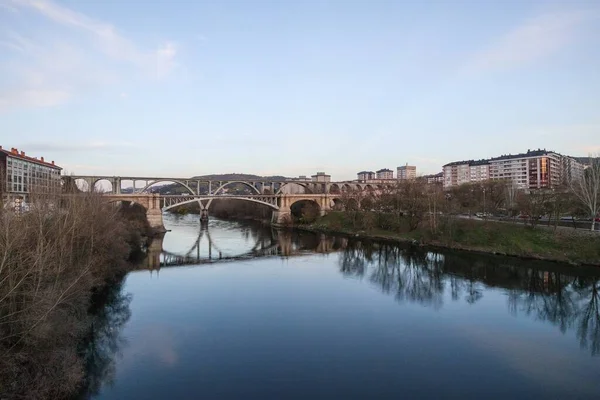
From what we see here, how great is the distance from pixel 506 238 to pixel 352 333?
62.2 feet

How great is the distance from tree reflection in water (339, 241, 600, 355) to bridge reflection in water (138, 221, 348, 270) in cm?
543

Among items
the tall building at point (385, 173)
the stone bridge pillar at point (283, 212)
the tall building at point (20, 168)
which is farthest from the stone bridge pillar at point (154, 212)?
the tall building at point (385, 173)

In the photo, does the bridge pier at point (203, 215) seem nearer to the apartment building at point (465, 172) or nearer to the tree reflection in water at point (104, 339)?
the tree reflection in water at point (104, 339)

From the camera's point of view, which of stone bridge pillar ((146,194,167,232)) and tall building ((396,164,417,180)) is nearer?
stone bridge pillar ((146,194,167,232))

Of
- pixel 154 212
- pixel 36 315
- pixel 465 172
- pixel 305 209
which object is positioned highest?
pixel 465 172

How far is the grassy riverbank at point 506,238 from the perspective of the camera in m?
23.3

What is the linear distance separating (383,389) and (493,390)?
2.47 metres

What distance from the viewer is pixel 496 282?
19906 mm

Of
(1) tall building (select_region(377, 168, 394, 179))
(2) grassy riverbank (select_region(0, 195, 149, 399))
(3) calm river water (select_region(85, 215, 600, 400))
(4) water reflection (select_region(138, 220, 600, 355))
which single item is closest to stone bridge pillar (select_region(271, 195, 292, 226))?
(4) water reflection (select_region(138, 220, 600, 355))

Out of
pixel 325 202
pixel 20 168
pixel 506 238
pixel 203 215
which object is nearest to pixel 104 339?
pixel 506 238

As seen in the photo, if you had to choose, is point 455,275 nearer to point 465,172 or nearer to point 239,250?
point 239,250

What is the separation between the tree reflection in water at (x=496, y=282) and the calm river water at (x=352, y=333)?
0.09m

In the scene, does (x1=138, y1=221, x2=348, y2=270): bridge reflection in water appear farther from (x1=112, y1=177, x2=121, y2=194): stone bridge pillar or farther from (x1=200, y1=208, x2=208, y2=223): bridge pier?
(x1=200, y1=208, x2=208, y2=223): bridge pier

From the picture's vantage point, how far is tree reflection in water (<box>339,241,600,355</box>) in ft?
49.4
